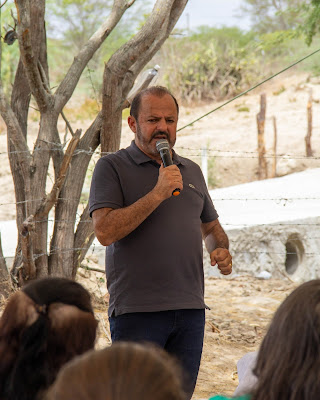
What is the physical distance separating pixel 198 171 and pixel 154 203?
0.60 metres

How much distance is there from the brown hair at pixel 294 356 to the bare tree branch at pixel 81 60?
4185mm

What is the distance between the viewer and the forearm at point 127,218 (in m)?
2.77

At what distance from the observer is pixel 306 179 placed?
41.7ft

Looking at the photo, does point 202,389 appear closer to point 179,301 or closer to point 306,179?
point 179,301

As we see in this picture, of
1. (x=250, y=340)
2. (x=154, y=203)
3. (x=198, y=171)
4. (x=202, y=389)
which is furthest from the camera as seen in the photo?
(x=250, y=340)

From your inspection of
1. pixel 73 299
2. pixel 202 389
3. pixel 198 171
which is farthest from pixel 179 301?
pixel 202 389

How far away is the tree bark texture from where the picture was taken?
5.13m

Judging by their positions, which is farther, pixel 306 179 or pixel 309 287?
pixel 306 179

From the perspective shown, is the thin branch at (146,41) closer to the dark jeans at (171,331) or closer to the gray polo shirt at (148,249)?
the gray polo shirt at (148,249)

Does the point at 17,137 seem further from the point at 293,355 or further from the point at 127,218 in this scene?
the point at 293,355

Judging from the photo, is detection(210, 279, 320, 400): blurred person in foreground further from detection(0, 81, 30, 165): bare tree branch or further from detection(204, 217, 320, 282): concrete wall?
detection(204, 217, 320, 282): concrete wall

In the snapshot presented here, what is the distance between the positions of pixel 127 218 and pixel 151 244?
204 mm

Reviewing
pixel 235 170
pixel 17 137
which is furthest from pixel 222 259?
pixel 235 170

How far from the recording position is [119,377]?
123 cm
